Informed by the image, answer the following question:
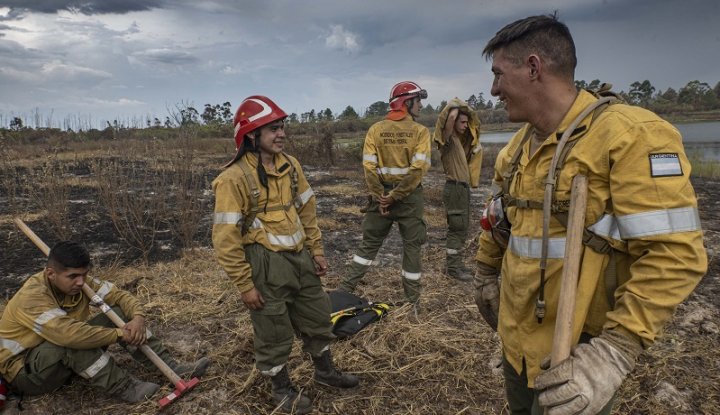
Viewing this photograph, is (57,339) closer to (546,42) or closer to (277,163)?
(277,163)

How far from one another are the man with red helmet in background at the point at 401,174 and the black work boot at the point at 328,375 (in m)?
1.40

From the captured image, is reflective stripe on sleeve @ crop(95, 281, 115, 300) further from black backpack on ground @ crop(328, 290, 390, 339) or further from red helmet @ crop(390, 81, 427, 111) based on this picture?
red helmet @ crop(390, 81, 427, 111)

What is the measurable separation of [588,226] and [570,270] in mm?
176

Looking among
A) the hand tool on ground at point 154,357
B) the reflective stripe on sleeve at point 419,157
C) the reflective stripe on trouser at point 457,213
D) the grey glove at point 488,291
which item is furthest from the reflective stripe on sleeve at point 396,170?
the hand tool on ground at point 154,357

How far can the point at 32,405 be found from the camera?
3150 mm

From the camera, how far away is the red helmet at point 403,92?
455 centimetres

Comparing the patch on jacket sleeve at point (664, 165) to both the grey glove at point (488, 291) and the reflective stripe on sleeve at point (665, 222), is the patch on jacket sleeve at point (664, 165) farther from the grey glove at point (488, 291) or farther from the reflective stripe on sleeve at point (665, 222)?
the grey glove at point (488, 291)

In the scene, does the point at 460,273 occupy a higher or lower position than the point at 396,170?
lower

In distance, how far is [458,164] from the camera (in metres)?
5.33

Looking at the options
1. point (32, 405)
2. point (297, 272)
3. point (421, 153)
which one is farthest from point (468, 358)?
point (32, 405)

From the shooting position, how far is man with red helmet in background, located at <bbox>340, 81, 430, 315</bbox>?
4.54 metres

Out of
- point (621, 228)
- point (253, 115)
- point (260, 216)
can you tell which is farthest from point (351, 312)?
point (621, 228)

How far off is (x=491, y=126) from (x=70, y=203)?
48144mm

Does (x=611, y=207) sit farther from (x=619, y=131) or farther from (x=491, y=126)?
(x=491, y=126)
